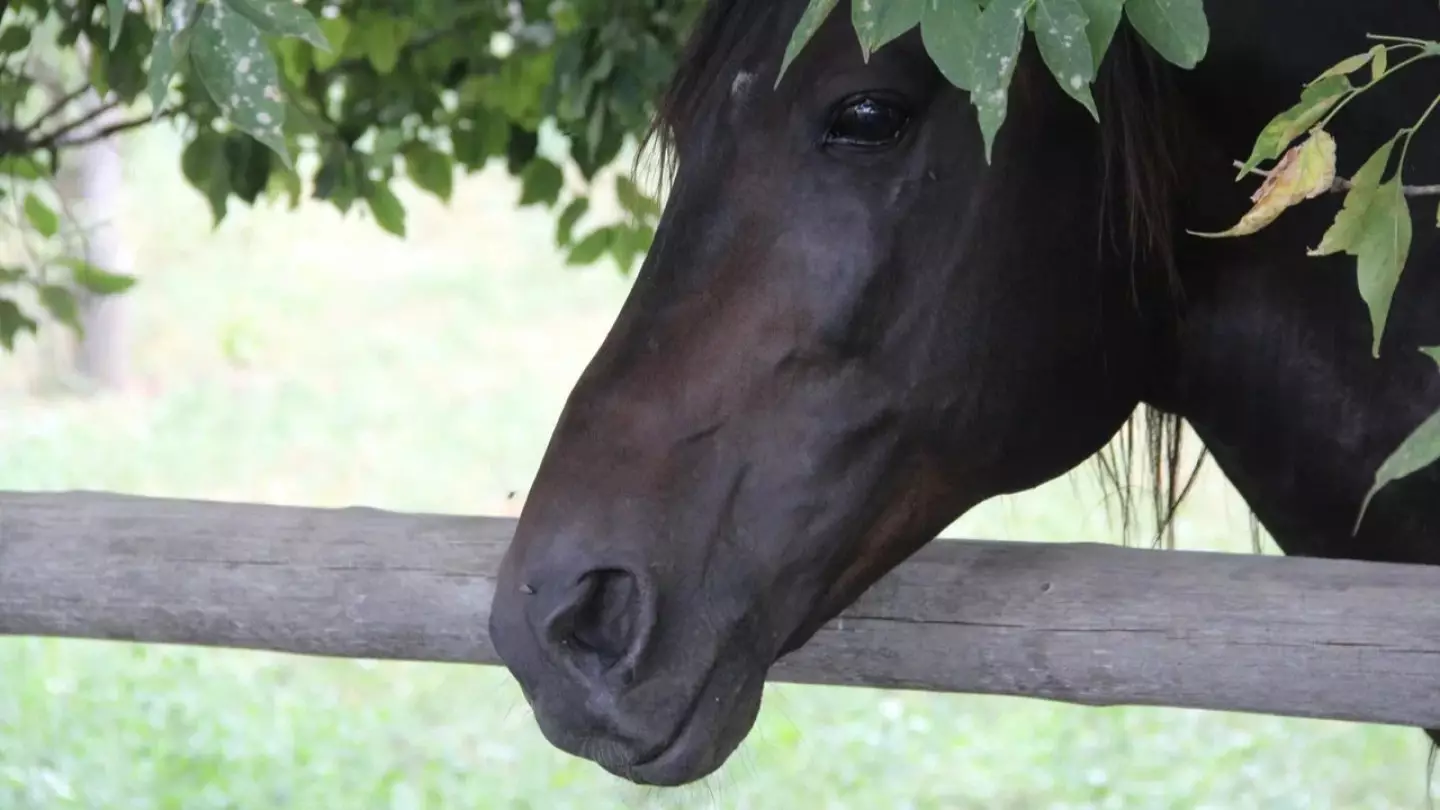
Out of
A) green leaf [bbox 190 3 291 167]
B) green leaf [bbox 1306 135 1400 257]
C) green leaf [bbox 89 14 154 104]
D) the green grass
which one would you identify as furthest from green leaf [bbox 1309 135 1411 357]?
green leaf [bbox 89 14 154 104]

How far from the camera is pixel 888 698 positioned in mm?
5023

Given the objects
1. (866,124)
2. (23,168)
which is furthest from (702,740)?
(23,168)

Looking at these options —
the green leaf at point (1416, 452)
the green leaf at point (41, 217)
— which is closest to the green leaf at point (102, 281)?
the green leaf at point (41, 217)

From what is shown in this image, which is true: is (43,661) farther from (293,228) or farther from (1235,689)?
(293,228)

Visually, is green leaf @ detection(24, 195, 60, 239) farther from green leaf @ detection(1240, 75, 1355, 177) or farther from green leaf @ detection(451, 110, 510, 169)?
green leaf @ detection(1240, 75, 1355, 177)

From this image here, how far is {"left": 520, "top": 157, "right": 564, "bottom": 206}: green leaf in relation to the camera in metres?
2.73

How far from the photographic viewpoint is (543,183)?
2738 millimetres

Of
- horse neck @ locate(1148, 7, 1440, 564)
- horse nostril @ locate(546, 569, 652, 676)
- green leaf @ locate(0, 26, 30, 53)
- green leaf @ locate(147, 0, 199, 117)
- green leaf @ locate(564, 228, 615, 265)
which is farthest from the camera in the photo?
green leaf @ locate(564, 228, 615, 265)

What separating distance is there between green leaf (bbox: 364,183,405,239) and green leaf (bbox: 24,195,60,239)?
55 cm

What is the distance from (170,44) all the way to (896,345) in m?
0.64

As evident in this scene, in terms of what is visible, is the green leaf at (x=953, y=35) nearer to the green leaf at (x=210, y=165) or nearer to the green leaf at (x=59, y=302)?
the green leaf at (x=210, y=165)

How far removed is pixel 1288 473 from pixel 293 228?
12.4m

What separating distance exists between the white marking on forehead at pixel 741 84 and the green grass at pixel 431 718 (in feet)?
2.12

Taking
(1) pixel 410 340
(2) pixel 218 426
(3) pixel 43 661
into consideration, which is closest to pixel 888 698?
(3) pixel 43 661
